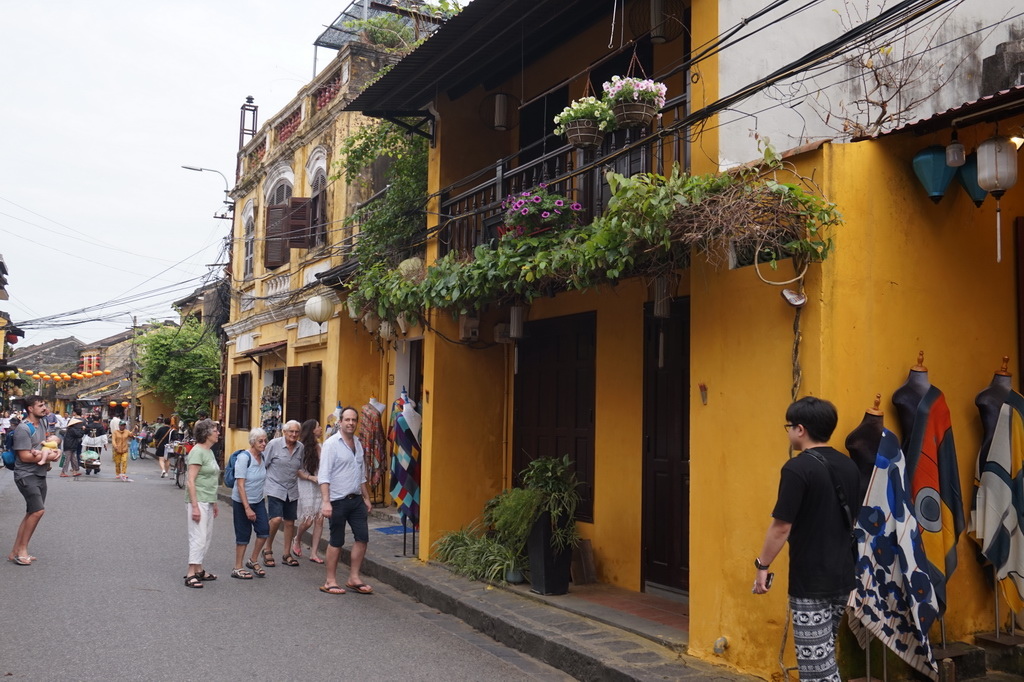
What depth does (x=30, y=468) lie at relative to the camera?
9.82 m

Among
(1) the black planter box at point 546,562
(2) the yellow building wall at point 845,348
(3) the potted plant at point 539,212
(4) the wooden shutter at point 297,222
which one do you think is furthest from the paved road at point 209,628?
(4) the wooden shutter at point 297,222

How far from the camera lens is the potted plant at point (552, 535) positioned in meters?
8.37

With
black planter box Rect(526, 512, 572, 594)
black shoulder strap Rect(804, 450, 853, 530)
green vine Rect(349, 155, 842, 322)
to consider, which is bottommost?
black planter box Rect(526, 512, 572, 594)

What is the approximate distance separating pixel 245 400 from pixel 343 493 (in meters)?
14.1

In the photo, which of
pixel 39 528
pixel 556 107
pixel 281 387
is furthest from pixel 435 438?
pixel 281 387

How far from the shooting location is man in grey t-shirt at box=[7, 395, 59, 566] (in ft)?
32.0

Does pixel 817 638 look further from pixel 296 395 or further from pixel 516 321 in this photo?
pixel 296 395

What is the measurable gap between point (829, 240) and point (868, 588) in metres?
2.15

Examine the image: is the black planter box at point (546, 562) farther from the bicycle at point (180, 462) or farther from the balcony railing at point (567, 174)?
the bicycle at point (180, 462)

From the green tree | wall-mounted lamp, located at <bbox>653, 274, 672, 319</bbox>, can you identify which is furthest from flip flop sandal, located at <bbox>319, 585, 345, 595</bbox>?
the green tree

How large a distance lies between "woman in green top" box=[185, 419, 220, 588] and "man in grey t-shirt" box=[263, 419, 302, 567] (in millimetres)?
1010

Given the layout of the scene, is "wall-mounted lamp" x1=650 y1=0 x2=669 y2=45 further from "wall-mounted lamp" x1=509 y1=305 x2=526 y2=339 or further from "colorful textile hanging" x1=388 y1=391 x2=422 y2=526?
"colorful textile hanging" x1=388 y1=391 x2=422 y2=526

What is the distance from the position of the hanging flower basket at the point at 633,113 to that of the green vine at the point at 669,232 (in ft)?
1.61

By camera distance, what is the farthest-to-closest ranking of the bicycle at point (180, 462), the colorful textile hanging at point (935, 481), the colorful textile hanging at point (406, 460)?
1. the bicycle at point (180, 462)
2. the colorful textile hanging at point (406, 460)
3. the colorful textile hanging at point (935, 481)
